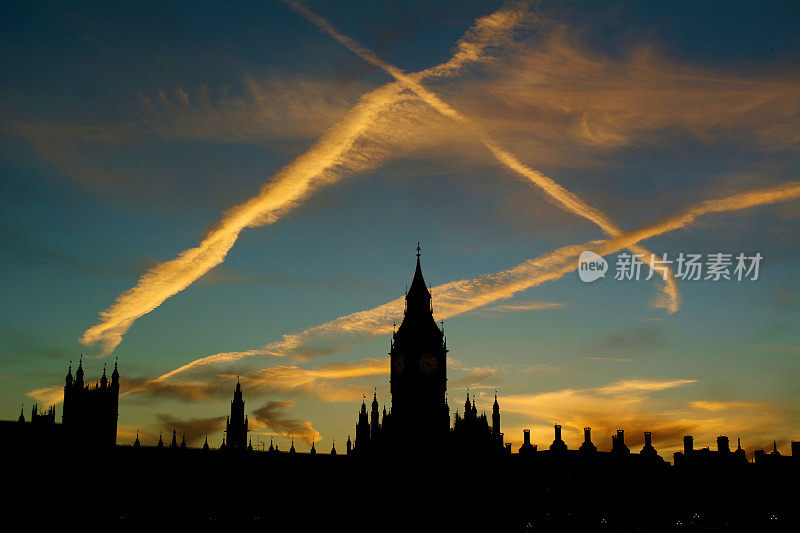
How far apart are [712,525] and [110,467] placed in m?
64.2

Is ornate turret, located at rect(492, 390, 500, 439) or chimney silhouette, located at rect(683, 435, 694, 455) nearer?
chimney silhouette, located at rect(683, 435, 694, 455)

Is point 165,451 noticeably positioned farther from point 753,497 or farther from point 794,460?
point 794,460

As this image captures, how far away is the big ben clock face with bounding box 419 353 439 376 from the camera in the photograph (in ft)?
424

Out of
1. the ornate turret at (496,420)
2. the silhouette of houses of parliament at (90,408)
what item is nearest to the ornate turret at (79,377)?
the silhouette of houses of parliament at (90,408)

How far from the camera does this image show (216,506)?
301 feet

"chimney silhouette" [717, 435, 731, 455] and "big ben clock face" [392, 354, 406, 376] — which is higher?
"big ben clock face" [392, 354, 406, 376]

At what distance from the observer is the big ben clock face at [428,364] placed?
12912cm

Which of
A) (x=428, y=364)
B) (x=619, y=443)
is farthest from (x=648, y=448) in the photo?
(x=428, y=364)

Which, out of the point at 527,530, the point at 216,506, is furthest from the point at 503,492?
the point at 216,506

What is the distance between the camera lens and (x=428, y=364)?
130m

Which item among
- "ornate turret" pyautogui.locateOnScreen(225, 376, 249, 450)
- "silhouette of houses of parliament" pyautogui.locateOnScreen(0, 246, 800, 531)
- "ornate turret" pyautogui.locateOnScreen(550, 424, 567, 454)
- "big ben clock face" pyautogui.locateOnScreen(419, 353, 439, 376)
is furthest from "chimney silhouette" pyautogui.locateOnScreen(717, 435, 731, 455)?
"ornate turret" pyautogui.locateOnScreen(225, 376, 249, 450)

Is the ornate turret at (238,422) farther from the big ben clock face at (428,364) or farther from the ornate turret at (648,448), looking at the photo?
the ornate turret at (648,448)

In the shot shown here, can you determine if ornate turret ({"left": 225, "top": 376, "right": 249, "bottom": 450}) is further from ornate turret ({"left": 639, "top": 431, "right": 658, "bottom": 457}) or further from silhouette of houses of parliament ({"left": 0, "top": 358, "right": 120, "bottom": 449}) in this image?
ornate turret ({"left": 639, "top": 431, "right": 658, "bottom": 457})

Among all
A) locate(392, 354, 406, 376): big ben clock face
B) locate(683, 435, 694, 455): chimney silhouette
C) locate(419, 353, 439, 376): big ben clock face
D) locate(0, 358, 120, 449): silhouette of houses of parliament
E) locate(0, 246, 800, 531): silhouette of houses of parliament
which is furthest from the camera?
locate(0, 358, 120, 449): silhouette of houses of parliament
